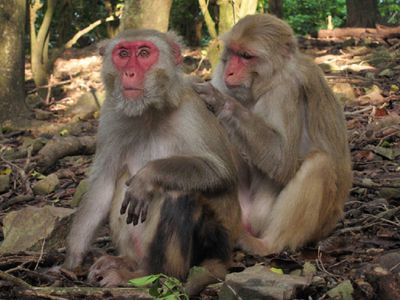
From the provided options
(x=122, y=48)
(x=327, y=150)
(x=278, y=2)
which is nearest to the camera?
(x=122, y=48)

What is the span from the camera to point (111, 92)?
473 centimetres

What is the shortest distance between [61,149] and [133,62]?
362cm

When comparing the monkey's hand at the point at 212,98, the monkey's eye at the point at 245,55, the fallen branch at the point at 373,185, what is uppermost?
the monkey's eye at the point at 245,55

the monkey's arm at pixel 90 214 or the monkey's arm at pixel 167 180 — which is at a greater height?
the monkey's arm at pixel 167 180

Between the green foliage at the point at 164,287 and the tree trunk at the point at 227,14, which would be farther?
the tree trunk at the point at 227,14

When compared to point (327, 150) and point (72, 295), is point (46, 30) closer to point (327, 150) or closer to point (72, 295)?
point (327, 150)

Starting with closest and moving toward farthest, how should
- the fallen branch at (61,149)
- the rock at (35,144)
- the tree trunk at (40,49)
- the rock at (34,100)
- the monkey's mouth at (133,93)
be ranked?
the monkey's mouth at (133,93) → the fallen branch at (61,149) → the rock at (35,144) → the rock at (34,100) → the tree trunk at (40,49)

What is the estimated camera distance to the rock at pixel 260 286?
3535mm

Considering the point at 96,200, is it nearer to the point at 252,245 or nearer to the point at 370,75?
the point at 252,245

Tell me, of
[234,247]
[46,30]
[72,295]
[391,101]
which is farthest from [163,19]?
[72,295]

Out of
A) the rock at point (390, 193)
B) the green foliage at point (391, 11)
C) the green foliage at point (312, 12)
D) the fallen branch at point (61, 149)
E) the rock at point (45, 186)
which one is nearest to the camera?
the rock at point (390, 193)

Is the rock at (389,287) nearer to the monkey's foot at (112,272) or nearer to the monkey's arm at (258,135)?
the monkey's foot at (112,272)

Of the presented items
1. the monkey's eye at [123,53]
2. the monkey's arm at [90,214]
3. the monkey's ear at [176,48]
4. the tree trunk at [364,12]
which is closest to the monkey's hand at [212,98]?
the monkey's ear at [176,48]

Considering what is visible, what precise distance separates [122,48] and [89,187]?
1074 mm
